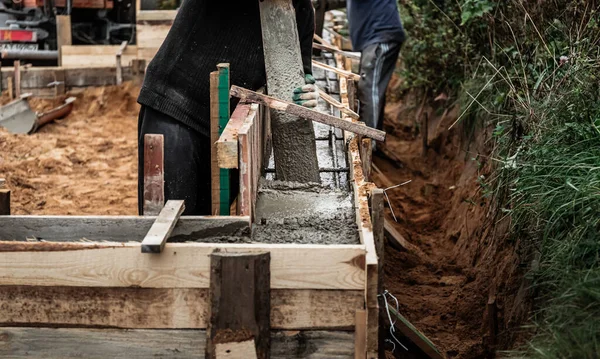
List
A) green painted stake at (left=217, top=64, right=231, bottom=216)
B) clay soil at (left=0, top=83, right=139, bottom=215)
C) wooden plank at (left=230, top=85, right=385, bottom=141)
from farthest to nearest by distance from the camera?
clay soil at (left=0, top=83, right=139, bottom=215) < wooden plank at (left=230, top=85, right=385, bottom=141) < green painted stake at (left=217, top=64, right=231, bottom=216)

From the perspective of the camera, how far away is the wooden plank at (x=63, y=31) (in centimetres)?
1305

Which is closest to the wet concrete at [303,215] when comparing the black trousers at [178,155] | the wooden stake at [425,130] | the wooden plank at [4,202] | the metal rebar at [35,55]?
the black trousers at [178,155]

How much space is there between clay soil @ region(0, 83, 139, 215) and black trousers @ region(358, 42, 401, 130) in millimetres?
2468

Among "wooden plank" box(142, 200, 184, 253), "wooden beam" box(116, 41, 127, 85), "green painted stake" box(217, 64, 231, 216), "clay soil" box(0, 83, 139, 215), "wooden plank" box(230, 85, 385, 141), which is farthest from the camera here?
"wooden beam" box(116, 41, 127, 85)

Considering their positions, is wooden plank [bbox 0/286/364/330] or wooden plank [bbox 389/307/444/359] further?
wooden plank [bbox 389/307/444/359]

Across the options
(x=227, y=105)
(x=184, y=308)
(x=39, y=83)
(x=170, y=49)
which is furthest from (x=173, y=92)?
(x=39, y=83)

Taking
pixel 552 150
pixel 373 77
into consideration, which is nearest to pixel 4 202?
pixel 552 150

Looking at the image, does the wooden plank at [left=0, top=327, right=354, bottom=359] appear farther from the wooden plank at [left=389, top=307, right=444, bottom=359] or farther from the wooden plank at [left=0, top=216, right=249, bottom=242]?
the wooden plank at [left=389, top=307, right=444, bottom=359]

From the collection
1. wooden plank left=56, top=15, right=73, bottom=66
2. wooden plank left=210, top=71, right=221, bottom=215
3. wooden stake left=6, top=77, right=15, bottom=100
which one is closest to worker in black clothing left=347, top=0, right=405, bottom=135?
wooden plank left=210, top=71, right=221, bottom=215

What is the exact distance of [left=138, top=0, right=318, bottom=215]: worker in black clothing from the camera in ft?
17.2

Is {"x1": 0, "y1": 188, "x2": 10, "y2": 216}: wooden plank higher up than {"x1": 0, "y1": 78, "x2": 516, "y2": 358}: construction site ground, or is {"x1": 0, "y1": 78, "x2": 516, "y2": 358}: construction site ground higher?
{"x1": 0, "y1": 188, "x2": 10, "y2": 216}: wooden plank

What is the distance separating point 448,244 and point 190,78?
3369 millimetres

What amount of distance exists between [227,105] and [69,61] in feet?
29.2

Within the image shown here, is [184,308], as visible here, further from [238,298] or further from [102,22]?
[102,22]
